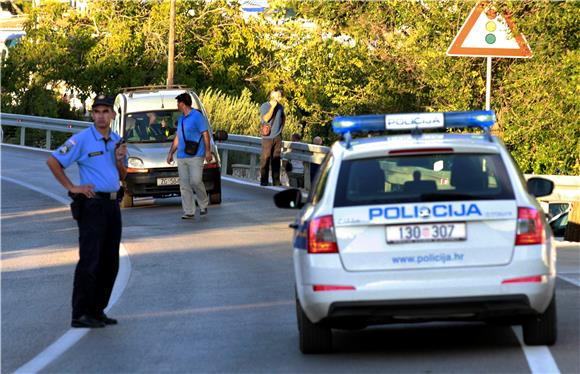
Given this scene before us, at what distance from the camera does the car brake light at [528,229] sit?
9.27m

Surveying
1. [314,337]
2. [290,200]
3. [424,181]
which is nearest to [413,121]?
[424,181]

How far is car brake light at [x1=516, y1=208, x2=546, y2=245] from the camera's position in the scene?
9266 mm

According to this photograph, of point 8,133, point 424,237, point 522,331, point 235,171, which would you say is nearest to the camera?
point 424,237

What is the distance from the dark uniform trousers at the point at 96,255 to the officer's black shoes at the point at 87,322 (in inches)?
1.4

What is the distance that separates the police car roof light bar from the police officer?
214cm

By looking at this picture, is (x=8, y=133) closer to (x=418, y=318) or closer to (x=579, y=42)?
(x=579, y=42)

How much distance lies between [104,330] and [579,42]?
37.7 feet

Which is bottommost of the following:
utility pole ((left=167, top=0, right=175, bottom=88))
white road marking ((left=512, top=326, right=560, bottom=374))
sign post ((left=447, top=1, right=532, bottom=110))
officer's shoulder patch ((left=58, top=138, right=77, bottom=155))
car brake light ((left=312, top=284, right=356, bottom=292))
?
white road marking ((left=512, top=326, right=560, bottom=374))

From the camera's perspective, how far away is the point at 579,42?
2106 cm

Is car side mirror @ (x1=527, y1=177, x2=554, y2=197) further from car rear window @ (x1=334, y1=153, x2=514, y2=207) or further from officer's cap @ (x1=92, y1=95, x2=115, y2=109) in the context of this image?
officer's cap @ (x1=92, y1=95, x2=115, y2=109)

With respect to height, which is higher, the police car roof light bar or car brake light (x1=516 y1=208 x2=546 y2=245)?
the police car roof light bar

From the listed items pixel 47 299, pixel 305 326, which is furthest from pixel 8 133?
pixel 305 326

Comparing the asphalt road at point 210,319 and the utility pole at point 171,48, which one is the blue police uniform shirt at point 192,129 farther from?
the utility pole at point 171,48

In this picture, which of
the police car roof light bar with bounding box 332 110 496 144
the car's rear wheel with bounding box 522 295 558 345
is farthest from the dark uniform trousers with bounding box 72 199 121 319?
the car's rear wheel with bounding box 522 295 558 345
